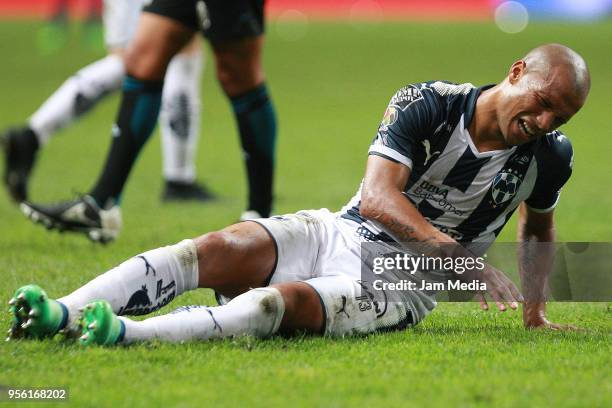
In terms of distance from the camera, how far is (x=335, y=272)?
401 centimetres

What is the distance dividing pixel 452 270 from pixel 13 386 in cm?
152

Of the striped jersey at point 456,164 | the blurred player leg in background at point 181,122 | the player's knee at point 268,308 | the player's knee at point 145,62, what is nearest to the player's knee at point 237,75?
the player's knee at point 145,62

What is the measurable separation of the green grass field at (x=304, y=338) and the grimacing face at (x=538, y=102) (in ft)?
2.36

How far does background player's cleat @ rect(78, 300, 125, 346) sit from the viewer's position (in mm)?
3369

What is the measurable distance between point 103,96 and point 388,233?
325 cm

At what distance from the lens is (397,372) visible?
331 centimetres

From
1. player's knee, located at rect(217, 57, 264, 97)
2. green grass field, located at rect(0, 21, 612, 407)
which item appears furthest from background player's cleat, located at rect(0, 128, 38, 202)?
player's knee, located at rect(217, 57, 264, 97)

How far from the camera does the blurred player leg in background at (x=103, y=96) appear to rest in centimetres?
643

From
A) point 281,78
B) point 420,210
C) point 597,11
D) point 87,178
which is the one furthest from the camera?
point 597,11

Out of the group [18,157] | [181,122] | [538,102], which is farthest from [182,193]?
[538,102]

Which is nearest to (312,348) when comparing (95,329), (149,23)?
(95,329)

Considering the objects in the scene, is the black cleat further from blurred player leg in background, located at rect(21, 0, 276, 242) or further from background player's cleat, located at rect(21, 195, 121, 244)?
background player's cleat, located at rect(21, 195, 121, 244)

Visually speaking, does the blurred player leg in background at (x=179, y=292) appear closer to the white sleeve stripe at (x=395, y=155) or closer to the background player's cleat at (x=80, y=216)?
the white sleeve stripe at (x=395, y=155)

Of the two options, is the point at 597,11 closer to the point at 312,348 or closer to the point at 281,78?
the point at 281,78
